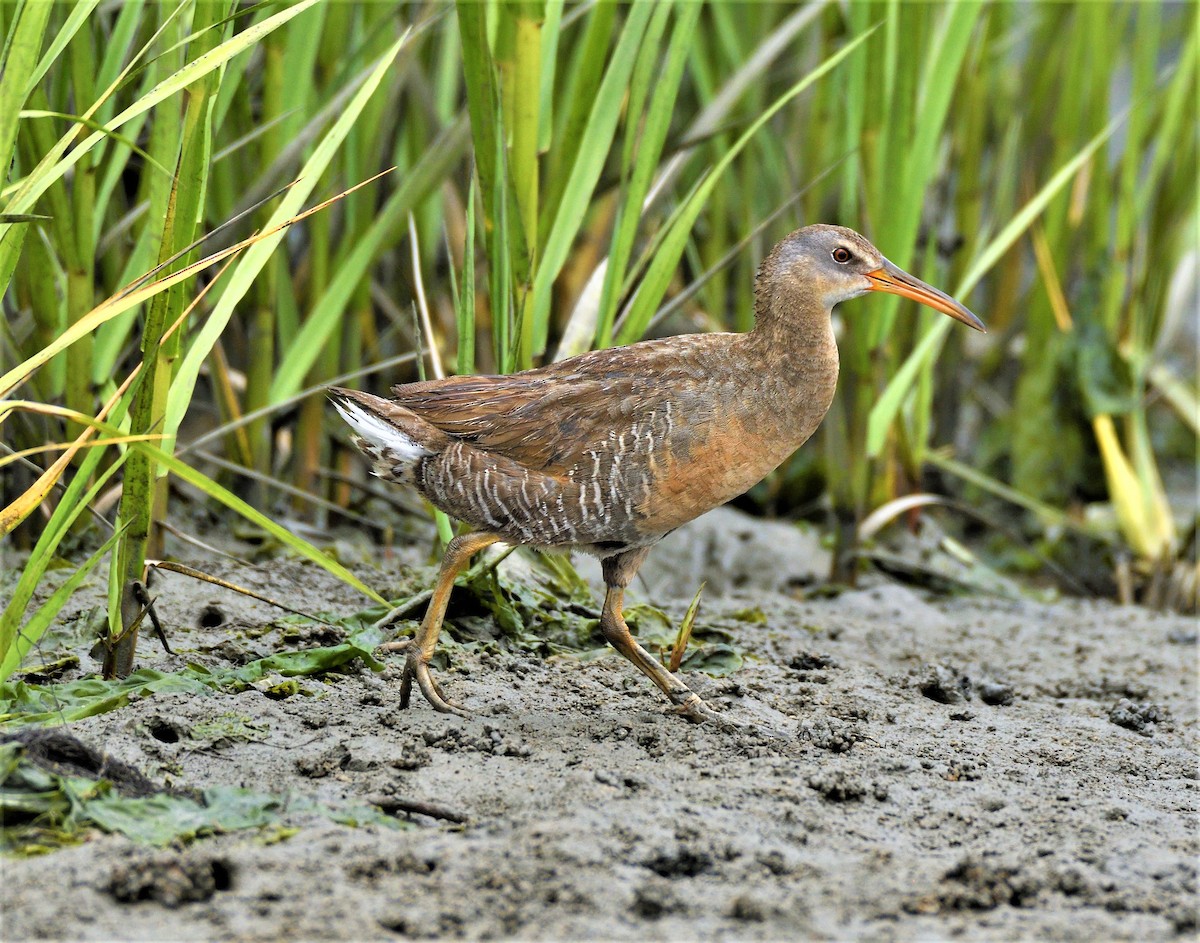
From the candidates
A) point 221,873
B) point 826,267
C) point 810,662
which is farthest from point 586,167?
point 221,873

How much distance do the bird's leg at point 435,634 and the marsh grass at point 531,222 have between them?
45 centimetres

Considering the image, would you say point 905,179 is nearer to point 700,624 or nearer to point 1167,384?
point 700,624

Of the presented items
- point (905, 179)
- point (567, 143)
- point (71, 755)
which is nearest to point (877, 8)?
point (905, 179)

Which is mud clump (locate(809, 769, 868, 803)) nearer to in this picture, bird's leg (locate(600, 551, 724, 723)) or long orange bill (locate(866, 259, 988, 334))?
bird's leg (locate(600, 551, 724, 723))

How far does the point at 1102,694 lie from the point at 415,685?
6.37ft

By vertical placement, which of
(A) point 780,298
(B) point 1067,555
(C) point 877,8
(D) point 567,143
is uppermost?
(C) point 877,8

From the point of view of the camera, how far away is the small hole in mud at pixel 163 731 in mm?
2642

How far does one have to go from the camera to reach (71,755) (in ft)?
7.80

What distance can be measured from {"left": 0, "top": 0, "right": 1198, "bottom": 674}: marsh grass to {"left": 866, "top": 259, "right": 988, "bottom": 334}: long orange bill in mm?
420

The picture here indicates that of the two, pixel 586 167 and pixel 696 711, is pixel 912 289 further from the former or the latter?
pixel 696 711

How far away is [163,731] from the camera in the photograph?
266 centimetres

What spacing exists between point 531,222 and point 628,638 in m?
1.11

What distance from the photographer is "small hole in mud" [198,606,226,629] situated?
3.42m

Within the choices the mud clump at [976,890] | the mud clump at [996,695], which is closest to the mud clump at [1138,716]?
the mud clump at [996,695]
